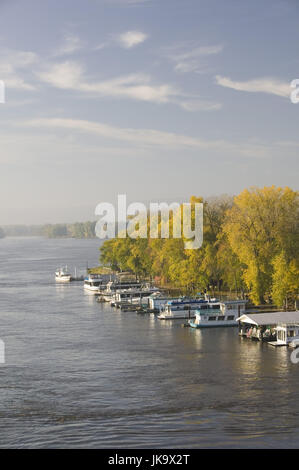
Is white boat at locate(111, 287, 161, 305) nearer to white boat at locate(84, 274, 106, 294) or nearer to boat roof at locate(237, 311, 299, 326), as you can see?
white boat at locate(84, 274, 106, 294)

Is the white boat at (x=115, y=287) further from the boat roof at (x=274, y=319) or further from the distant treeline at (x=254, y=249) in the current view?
the boat roof at (x=274, y=319)

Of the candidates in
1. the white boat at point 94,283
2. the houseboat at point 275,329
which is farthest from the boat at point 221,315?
the white boat at point 94,283

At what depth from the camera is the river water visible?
2964 centimetres

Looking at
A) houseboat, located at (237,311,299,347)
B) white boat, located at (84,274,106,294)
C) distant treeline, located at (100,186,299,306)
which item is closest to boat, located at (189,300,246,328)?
distant treeline, located at (100,186,299,306)

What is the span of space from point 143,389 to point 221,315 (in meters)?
25.3

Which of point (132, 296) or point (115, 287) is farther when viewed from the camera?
point (115, 287)

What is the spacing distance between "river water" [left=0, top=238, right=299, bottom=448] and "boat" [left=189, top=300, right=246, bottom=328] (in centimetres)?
160

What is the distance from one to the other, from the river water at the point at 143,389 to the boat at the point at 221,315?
63.0 inches

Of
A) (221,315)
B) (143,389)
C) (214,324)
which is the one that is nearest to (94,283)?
(221,315)

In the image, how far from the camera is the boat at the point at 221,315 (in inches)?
2391

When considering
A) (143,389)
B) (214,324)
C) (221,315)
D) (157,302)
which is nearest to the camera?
(143,389)

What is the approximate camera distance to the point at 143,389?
37.2 meters

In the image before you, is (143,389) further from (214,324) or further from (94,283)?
(94,283)
